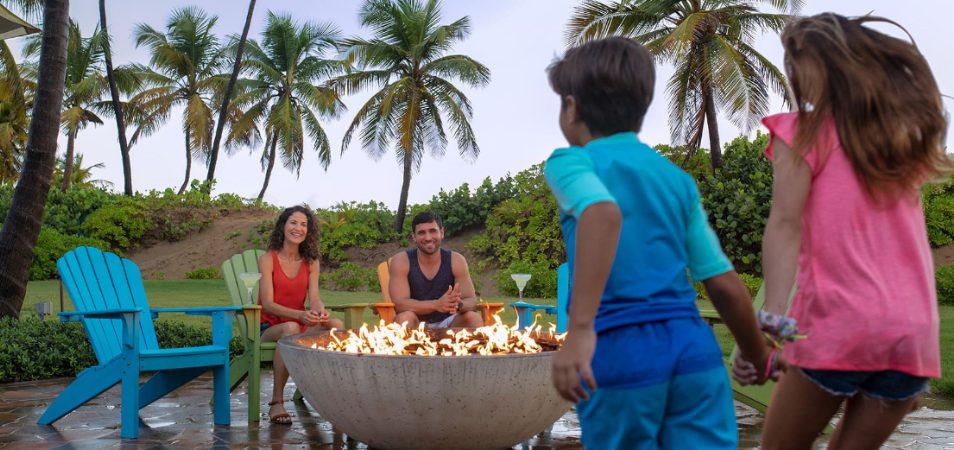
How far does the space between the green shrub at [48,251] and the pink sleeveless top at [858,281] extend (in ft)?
64.5

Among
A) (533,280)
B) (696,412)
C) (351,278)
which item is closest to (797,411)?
(696,412)

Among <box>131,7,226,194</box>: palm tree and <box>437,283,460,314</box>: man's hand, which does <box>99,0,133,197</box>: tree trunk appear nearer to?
<box>131,7,226,194</box>: palm tree

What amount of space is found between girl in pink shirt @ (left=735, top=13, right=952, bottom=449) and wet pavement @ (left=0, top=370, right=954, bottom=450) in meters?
2.85

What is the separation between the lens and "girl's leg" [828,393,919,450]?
6.09ft

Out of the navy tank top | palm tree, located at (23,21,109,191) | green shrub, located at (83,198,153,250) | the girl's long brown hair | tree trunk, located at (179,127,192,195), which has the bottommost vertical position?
the navy tank top

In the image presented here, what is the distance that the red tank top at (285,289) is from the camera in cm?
560

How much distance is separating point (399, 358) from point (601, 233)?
221cm

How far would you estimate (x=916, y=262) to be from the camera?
5.83ft

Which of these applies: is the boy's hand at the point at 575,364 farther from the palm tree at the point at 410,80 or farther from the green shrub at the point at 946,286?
the palm tree at the point at 410,80

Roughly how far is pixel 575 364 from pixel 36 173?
7.34m

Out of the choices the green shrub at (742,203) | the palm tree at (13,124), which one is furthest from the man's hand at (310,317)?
the palm tree at (13,124)

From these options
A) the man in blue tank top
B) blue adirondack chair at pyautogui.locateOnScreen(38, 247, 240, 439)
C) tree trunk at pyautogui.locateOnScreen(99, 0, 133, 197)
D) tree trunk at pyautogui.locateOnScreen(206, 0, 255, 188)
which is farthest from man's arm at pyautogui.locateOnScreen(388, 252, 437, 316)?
tree trunk at pyautogui.locateOnScreen(99, 0, 133, 197)

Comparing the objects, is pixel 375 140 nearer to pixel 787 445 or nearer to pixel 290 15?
pixel 290 15

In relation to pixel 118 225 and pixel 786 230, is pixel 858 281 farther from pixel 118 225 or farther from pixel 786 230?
pixel 118 225
